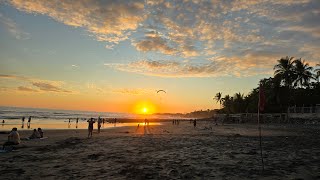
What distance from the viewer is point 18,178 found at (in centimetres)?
953

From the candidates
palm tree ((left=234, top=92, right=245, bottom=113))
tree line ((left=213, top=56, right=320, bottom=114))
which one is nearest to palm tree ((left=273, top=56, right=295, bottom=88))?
tree line ((left=213, top=56, right=320, bottom=114))

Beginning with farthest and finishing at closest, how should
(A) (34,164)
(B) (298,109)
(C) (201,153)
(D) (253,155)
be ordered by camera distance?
(B) (298,109), (C) (201,153), (D) (253,155), (A) (34,164)

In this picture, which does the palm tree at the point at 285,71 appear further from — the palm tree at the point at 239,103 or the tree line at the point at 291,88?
the palm tree at the point at 239,103

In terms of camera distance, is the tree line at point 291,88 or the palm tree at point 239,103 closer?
the tree line at point 291,88

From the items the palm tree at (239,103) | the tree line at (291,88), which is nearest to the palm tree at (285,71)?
the tree line at (291,88)

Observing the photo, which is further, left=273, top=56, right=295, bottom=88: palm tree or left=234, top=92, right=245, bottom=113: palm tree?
left=234, top=92, right=245, bottom=113: palm tree

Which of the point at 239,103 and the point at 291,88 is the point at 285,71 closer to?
the point at 291,88

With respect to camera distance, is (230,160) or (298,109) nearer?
(230,160)

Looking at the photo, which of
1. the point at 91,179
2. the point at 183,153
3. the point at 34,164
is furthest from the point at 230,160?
the point at 34,164

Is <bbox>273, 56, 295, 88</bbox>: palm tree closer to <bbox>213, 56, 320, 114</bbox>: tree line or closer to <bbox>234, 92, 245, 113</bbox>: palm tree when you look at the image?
<bbox>213, 56, 320, 114</bbox>: tree line

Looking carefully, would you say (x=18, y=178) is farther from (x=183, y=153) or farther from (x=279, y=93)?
(x=279, y=93)

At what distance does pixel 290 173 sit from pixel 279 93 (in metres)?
60.4

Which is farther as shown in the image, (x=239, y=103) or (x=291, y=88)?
(x=239, y=103)

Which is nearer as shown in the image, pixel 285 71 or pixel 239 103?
pixel 285 71
